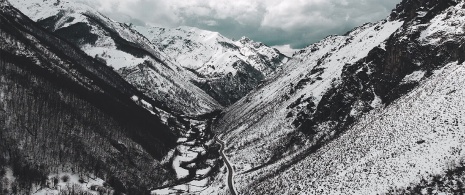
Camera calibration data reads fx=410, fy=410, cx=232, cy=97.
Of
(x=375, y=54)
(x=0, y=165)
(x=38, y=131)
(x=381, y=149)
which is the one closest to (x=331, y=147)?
(x=381, y=149)

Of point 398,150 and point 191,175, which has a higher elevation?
point 398,150

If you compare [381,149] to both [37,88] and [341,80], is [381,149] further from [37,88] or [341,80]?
[37,88]

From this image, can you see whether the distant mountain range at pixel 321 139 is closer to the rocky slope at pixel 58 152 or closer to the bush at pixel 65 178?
the bush at pixel 65 178

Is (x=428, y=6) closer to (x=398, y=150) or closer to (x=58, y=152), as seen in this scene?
(x=398, y=150)

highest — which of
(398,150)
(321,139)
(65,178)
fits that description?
(65,178)

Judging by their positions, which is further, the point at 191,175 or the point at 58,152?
the point at 191,175

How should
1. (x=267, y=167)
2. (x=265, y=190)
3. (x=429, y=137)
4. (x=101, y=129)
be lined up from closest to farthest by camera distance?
(x=429, y=137) → (x=265, y=190) → (x=267, y=167) → (x=101, y=129)

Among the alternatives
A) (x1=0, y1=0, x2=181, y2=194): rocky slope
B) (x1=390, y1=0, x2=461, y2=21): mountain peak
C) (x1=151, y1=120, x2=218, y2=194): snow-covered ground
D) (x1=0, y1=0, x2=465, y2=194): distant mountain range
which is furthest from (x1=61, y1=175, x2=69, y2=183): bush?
(x1=390, y1=0, x2=461, y2=21): mountain peak

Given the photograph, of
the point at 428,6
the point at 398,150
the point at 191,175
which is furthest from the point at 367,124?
the point at 191,175
